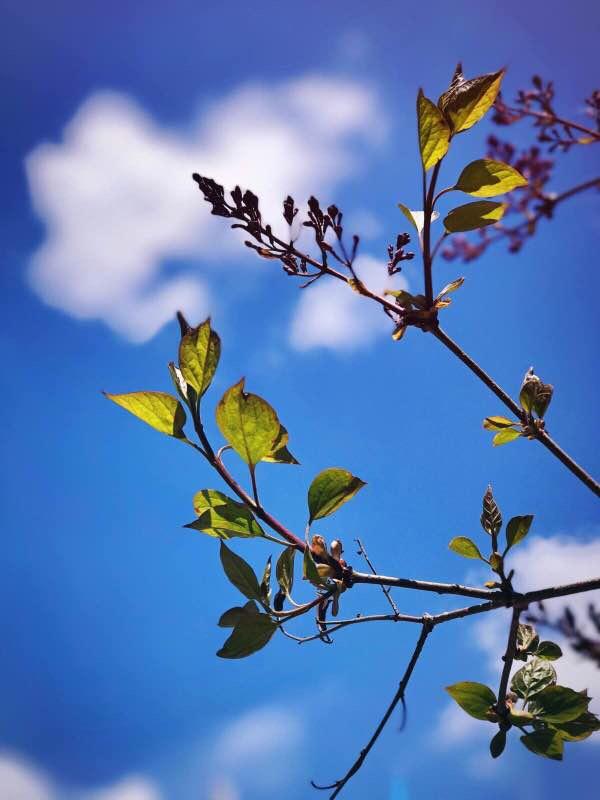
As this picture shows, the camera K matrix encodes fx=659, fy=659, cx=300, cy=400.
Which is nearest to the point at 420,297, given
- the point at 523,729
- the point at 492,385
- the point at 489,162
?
the point at 492,385

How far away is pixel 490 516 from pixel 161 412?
0.72m

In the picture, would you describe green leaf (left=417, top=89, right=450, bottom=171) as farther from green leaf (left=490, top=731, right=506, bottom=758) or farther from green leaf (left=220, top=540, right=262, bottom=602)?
green leaf (left=490, top=731, right=506, bottom=758)

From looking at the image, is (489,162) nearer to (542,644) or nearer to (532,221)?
(532,221)

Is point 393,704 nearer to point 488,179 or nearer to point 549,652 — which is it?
point 549,652

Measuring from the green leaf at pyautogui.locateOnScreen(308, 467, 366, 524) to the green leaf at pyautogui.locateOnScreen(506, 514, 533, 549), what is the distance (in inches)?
13.5

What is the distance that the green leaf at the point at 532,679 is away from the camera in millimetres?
1402

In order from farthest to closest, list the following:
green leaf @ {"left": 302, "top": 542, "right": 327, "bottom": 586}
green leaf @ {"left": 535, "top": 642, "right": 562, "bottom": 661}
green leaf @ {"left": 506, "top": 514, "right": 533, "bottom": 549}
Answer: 1. green leaf @ {"left": 535, "top": 642, "right": 562, "bottom": 661}
2. green leaf @ {"left": 506, "top": 514, "right": 533, "bottom": 549}
3. green leaf @ {"left": 302, "top": 542, "right": 327, "bottom": 586}

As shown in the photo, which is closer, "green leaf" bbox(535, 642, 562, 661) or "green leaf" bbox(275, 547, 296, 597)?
"green leaf" bbox(275, 547, 296, 597)

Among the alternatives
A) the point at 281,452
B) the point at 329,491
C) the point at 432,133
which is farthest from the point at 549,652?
the point at 432,133

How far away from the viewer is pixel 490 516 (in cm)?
140

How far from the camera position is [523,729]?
1.32m

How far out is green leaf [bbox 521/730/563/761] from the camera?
1267mm

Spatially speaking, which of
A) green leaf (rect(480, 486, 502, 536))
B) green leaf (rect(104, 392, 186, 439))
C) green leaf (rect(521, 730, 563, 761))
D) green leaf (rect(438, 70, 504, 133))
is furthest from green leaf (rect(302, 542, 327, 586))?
green leaf (rect(438, 70, 504, 133))

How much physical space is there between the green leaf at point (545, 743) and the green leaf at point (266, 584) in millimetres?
582
